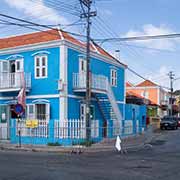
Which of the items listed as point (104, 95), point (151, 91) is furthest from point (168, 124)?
point (151, 91)

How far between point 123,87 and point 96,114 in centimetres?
607

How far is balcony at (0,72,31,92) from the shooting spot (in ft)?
83.2

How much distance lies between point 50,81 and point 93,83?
3.11 metres

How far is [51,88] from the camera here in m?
25.2

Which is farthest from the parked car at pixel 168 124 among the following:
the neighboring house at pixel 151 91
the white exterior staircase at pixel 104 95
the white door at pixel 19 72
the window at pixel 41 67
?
the white door at pixel 19 72

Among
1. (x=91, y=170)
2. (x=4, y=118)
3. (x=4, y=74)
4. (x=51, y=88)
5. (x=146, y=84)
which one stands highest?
(x=146, y=84)

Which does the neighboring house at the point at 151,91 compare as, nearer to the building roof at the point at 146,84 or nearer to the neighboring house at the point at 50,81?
the building roof at the point at 146,84

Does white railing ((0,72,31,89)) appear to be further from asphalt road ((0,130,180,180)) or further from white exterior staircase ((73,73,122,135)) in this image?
asphalt road ((0,130,180,180))

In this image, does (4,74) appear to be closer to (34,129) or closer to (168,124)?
(34,129)

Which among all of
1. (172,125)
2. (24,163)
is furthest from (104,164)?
Result: (172,125)

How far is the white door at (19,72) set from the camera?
25.3 m

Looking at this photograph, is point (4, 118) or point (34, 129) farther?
point (4, 118)

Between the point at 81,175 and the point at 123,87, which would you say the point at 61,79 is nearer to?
the point at 123,87

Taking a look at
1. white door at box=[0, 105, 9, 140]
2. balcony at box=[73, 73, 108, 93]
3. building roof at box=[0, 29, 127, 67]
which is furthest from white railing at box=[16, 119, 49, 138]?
building roof at box=[0, 29, 127, 67]
